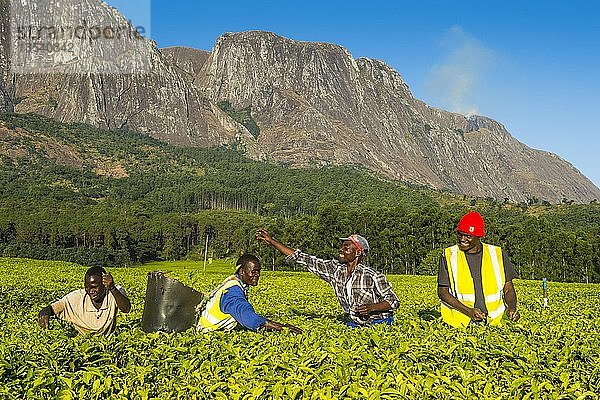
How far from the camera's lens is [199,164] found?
200 metres

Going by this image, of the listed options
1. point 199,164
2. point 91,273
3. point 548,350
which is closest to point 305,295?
point 91,273

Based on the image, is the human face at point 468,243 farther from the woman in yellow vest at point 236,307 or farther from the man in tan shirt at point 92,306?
the man in tan shirt at point 92,306

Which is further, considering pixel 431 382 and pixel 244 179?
pixel 244 179

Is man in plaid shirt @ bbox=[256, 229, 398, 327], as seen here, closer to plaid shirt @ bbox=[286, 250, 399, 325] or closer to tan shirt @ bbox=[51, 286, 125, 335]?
plaid shirt @ bbox=[286, 250, 399, 325]

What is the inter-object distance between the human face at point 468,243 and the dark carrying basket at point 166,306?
2876 mm

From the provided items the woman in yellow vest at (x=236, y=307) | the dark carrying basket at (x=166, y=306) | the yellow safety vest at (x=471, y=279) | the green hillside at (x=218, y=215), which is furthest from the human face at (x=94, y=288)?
the green hillside at (x=218, y=215)

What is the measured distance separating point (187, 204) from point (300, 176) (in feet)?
146

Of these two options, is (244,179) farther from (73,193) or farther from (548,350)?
(548,350)

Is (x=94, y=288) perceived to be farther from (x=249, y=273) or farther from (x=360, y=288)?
(x=360, y=288)

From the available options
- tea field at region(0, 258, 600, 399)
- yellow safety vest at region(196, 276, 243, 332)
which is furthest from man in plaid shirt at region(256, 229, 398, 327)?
yellow safety vest at region(196, 276, 243, 332)

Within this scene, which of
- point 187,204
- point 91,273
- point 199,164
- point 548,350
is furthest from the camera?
point 199,164

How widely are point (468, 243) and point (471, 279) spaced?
402 mm

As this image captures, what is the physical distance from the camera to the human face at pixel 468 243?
21.6 ft

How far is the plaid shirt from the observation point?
6680 mm
